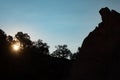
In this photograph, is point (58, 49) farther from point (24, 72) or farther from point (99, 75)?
point (99, 75)

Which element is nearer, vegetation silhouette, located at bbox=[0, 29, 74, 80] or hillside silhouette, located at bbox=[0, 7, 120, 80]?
hillside silhouette, located at bbox=[0, 7, 120, 80]

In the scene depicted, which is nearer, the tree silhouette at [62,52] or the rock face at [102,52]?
the rock face at [102,52]

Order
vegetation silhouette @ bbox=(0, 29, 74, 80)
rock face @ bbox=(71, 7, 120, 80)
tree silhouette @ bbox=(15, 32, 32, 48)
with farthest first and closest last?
tree silhouette @ bbox=(15, 32, 32, 48)
vegetation silhouette @ bbox=(0, 29, 74, 80)
rock face @ bbox=(71, 7, 120, 80)

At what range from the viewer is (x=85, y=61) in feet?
126

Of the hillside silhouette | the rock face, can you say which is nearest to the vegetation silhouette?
the hillside silhouette

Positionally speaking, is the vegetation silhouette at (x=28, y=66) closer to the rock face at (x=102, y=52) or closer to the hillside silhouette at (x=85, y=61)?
the hillside silhouette at (x=85, y=61)

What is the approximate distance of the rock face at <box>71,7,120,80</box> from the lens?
3300cm

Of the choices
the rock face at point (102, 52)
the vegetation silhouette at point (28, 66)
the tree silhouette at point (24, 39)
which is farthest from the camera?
the tree silhouette at point (24, 39)

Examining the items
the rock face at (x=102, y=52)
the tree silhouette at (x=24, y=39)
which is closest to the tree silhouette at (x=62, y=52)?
the tree silhouette at (x=24, y=39)

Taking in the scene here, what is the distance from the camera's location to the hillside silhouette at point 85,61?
3406 centimetres

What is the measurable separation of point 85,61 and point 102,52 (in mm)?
3476

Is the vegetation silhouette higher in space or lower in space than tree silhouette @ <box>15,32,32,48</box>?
lower

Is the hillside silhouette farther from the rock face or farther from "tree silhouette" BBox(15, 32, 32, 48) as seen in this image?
"tree silhouette" BBox(15, 32, 32, 48)

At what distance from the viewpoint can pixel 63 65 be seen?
58250 millimetres
